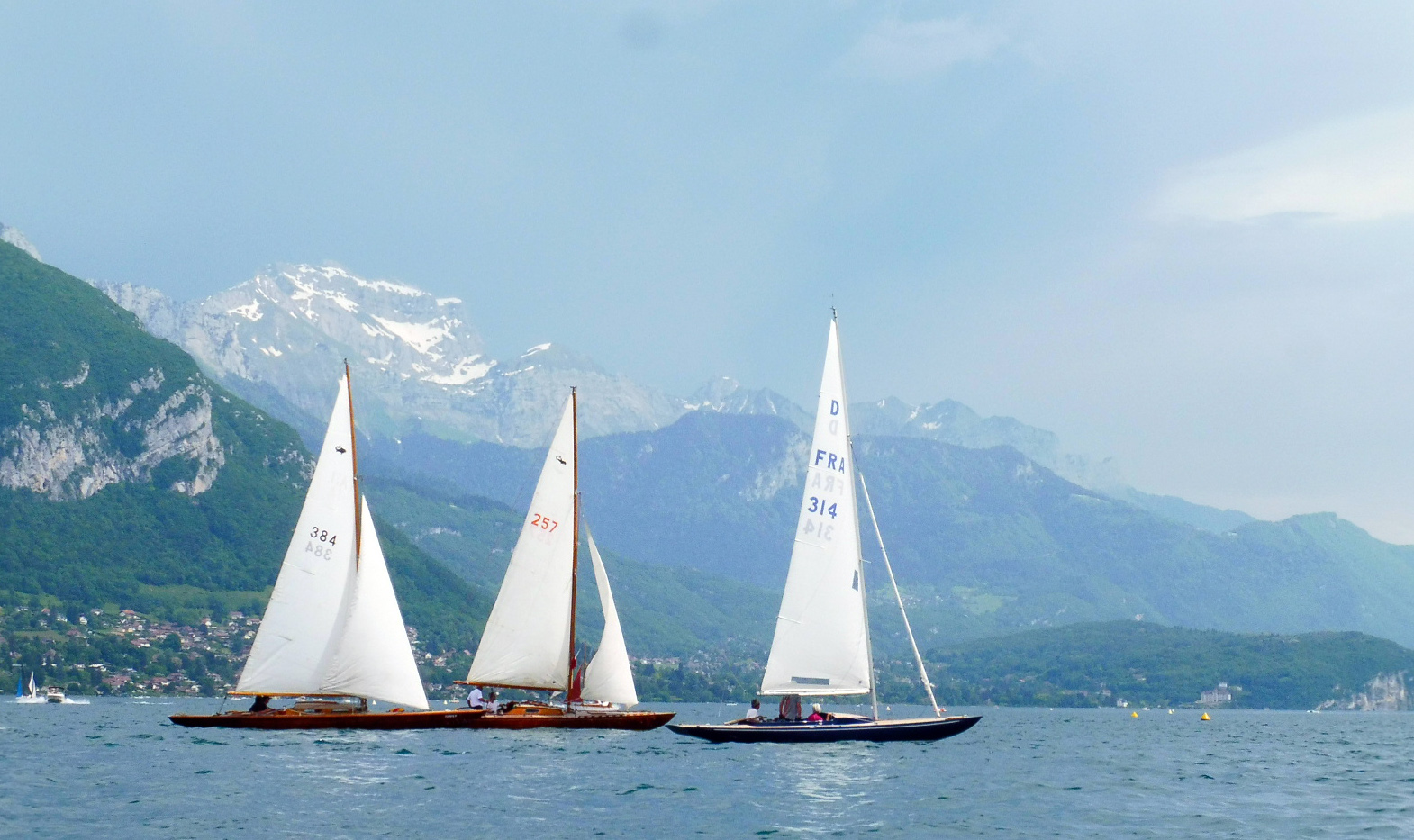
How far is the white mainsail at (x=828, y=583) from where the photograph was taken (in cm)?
8300

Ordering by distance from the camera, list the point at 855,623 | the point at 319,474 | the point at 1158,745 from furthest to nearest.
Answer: the point at 1158,745
the point at 319,474
the point at 855,623

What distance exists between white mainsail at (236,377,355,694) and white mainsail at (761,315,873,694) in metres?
26.7

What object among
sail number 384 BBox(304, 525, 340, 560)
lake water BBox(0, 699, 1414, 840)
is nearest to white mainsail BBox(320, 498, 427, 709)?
sail number 384 BBox(304, 525, 340, 560)

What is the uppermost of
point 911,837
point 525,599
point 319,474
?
point 319,474

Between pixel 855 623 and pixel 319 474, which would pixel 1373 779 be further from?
pixel 319 474

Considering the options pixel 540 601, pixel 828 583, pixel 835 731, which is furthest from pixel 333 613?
pixel 835 731

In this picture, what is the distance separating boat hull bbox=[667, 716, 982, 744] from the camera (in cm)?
8425

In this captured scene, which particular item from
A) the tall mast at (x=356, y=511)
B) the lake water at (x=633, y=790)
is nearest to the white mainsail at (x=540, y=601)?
the lake water at (x=633, y=790)

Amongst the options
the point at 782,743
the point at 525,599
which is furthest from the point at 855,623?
the point at 525,599

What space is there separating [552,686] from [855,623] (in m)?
23.2

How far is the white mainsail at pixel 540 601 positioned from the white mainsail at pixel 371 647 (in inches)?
237

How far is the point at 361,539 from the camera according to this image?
9100cm

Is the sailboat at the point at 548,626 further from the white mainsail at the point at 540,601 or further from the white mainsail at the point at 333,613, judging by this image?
the white mainsail at the point at 333,613

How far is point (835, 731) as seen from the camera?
84.1 metres
